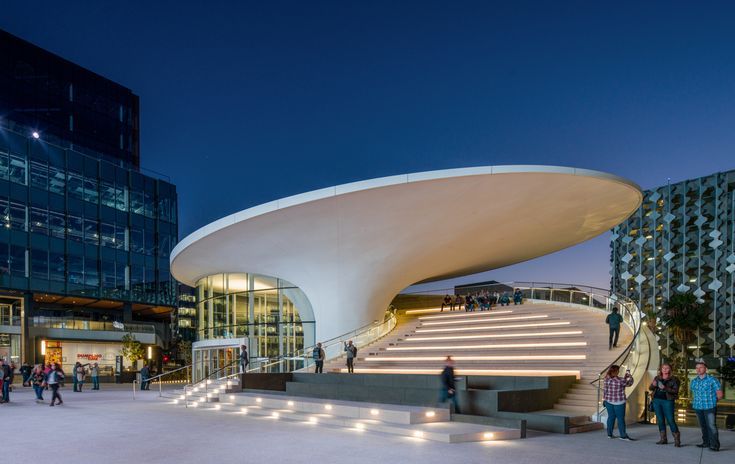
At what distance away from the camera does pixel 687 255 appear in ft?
186

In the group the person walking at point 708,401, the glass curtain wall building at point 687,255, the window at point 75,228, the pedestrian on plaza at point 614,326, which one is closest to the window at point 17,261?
the window at point 75,228

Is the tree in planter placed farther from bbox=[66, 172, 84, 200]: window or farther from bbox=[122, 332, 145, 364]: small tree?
bbox=[66, 172, 84, 200]: window

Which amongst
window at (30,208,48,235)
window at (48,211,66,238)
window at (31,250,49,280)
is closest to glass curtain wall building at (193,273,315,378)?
window at (31,250,49,280)

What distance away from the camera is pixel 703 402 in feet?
32.7

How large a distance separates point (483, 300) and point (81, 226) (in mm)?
35549

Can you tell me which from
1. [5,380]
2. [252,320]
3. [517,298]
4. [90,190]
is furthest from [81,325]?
[517,298]

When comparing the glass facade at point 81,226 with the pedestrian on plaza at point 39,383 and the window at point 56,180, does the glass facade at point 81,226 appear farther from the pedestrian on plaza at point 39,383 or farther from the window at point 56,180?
the pedestrian on plaza at point 39,383

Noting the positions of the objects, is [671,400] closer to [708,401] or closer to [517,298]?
[708,401]

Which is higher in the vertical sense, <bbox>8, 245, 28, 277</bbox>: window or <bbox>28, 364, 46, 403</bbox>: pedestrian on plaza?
<bbox>8, 245, 28, 277</bbox>: window

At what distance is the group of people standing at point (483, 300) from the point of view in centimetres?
3023

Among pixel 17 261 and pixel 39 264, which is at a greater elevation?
pixel 17 261

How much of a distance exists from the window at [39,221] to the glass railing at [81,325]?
21.5ft

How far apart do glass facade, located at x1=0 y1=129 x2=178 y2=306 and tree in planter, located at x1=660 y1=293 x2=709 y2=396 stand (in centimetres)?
4375

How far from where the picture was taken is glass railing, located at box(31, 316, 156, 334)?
46.1 m
